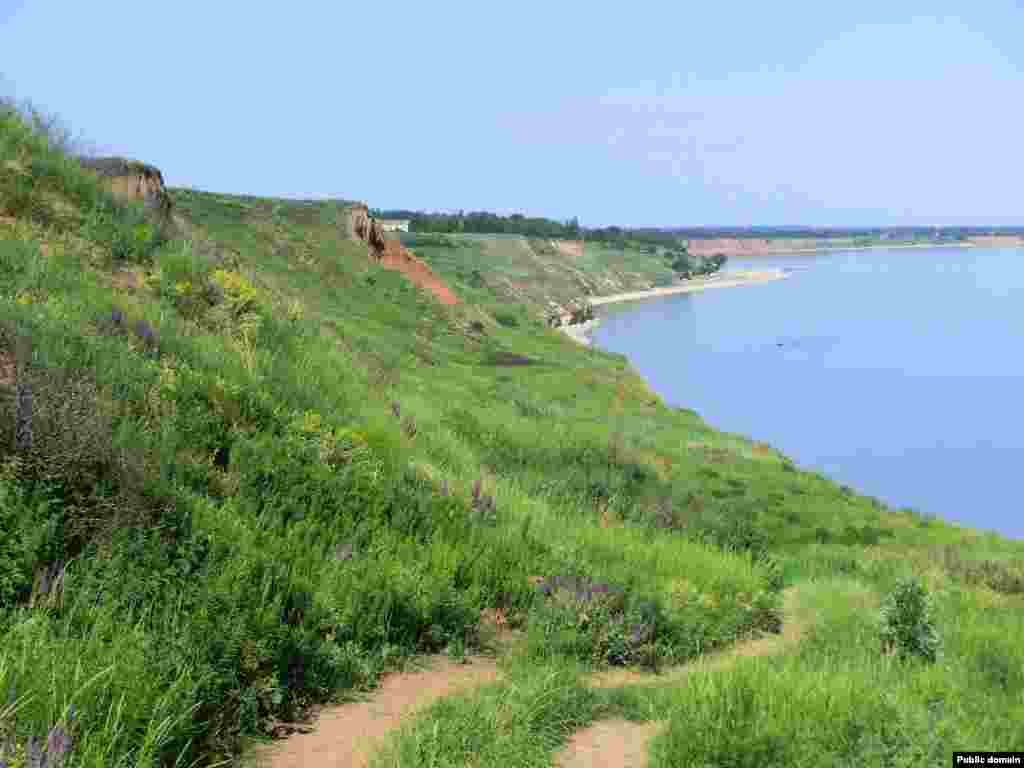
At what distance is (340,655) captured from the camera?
463cm

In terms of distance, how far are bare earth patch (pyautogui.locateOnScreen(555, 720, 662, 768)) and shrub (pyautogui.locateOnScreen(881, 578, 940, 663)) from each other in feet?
6.34

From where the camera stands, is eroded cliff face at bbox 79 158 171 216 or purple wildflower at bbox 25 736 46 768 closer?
Result: purple wildflower at bbox 25 736 46 768

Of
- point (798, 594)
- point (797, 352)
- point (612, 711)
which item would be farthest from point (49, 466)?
point (797, 352)

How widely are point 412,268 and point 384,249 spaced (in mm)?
1754

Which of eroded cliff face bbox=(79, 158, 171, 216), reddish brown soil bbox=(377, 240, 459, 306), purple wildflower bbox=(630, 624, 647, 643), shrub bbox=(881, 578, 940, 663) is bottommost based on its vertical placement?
purple wildflower bbox=(630, 624, 647, 643)

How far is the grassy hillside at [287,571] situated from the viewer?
377cm

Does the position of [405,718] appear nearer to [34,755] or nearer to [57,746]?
[57,746]

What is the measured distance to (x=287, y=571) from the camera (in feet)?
16.1

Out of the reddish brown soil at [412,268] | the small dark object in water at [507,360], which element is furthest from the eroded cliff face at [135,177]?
the reddish brown soil at [412,268]

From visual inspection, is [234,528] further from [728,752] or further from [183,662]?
[728,752]

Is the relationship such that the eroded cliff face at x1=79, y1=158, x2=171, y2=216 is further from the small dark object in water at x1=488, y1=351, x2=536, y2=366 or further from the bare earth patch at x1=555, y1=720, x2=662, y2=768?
the small dark object in water at x1=488, y1=351, x2=536, y2=366

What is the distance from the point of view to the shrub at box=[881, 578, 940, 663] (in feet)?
17.3

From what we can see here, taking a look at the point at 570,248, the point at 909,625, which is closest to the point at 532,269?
the point at 570,248

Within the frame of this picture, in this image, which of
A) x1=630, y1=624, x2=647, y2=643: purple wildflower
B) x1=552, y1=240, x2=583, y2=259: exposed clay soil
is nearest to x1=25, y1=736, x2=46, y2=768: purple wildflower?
x1=630, y1=624, x2=647, y2=643: purple wildflower
